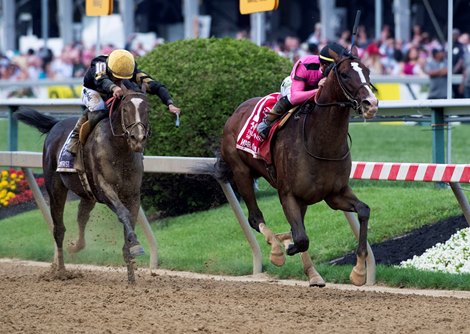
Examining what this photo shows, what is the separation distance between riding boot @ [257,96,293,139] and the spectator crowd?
3280 mm

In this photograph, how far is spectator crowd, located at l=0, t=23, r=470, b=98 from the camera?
18656 mm

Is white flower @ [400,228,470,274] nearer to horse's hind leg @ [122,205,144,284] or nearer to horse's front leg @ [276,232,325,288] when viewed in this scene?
horse's front leg @ [276,232,325,288]

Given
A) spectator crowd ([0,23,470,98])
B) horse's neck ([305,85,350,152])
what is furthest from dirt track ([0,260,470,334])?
spectator crowd ([0,23,470,98])

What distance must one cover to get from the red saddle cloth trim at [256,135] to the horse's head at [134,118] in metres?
0.85

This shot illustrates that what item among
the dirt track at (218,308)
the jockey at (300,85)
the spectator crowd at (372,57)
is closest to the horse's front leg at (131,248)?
the dirt track at (218,308)

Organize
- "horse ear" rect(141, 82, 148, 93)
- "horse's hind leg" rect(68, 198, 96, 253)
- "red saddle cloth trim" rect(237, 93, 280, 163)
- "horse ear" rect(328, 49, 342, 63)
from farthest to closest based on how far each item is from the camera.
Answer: "horse's hind leg" rect(68, 198, 96, 253)
"horse ear" rect(141, 82, 148, 93)
"red saddle cloth trim" rect(237, 93, 280, 163)
"horse ear" rect(328, 49, 342, 63)

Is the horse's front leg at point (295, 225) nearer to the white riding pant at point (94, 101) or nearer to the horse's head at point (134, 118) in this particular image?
the horse's head at point (134, 118)

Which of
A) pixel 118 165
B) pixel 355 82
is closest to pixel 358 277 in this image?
pixel 355 82

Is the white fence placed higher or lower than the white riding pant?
lower

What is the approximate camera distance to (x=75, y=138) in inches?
390

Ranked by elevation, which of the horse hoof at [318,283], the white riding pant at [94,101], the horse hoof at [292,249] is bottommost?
the horse hoof at [318,283]

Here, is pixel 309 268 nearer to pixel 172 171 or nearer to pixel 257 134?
pixel 257 134

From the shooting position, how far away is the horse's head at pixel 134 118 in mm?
9023

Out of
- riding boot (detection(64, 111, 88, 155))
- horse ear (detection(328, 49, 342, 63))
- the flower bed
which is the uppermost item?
horse ear (detection(328, 49, 342, 63))
